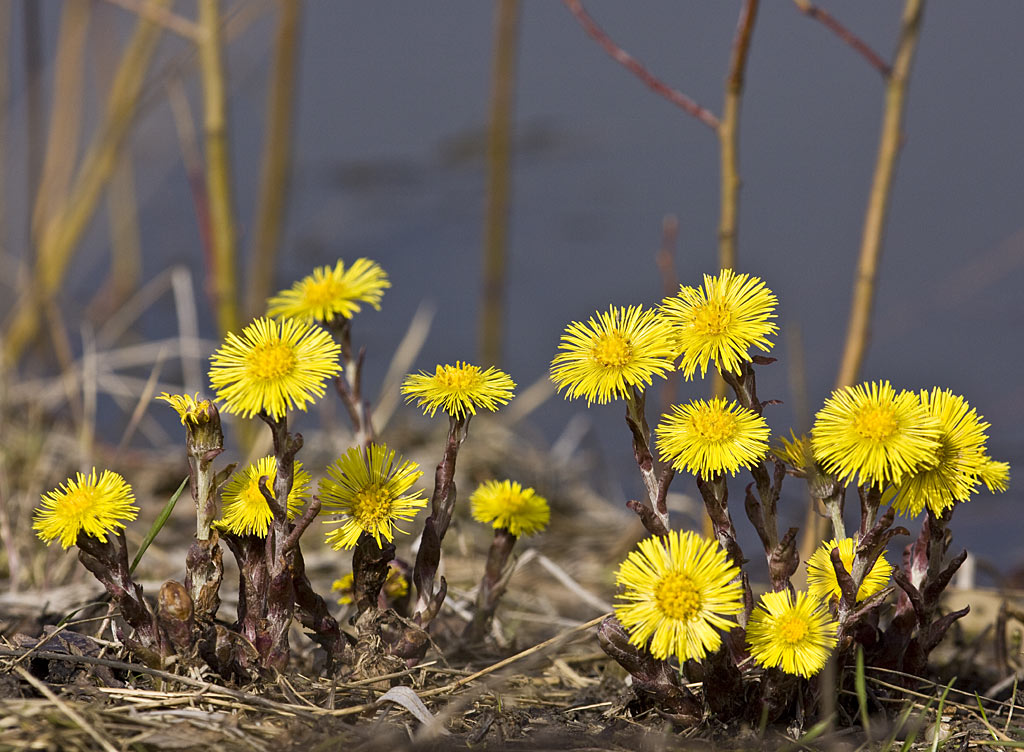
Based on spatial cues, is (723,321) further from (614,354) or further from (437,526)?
(437,526)

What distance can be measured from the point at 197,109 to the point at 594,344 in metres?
4.45

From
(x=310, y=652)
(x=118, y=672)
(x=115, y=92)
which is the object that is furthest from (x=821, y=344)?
(x=118, y=672)

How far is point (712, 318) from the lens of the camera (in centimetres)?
116

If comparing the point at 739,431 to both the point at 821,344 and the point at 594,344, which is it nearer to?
the point at 594,344

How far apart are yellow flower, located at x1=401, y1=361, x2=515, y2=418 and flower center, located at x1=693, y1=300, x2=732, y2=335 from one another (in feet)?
0.82

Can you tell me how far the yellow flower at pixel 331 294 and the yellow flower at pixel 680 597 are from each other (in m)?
0.54

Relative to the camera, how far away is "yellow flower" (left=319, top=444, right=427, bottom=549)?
1217 millimetres

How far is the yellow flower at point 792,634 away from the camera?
1109 mm

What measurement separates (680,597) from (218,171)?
2.06 meters

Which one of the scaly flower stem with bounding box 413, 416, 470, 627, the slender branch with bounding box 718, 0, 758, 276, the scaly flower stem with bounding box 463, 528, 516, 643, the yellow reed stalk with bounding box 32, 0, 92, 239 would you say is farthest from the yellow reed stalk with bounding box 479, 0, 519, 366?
the scaly flower stem with bounding box 413, 416, 470, 627

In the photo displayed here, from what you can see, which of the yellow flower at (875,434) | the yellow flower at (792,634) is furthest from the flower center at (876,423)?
the yellow flower at (792,634)

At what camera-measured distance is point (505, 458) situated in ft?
11.2

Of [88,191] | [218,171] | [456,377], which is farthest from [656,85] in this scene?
[88,191]

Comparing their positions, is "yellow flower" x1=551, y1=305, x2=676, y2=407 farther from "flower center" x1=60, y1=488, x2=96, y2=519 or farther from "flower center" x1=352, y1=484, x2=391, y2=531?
"flower center" x1=60, y1=488, x2=96, y2=519
